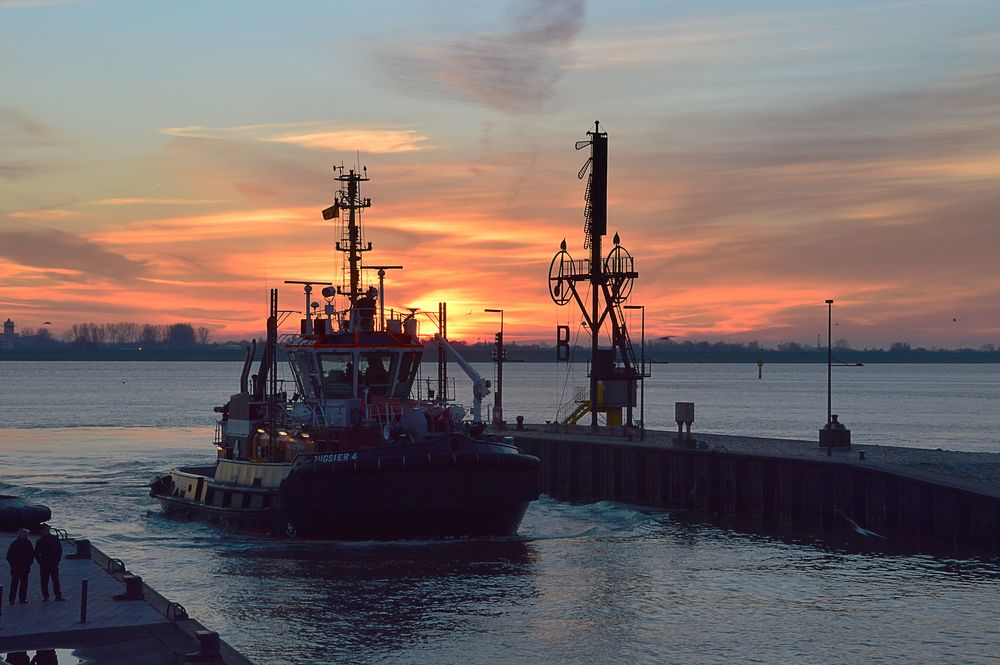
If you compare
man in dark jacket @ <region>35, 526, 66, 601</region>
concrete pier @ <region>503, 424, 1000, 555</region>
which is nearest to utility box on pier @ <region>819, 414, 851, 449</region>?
concrete pier @ <region>503, 424, 1000, 555</region>

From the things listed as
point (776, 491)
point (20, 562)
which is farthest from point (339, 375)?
point (20, 562)

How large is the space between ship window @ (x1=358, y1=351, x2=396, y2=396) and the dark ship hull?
421 centimetres

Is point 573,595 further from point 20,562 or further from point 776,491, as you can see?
point 776,491

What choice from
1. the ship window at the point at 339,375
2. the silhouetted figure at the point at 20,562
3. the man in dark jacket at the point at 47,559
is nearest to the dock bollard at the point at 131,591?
the man in dark jacket at the point at 47,559

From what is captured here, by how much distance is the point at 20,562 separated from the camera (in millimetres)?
22797

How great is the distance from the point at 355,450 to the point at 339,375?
5231 millimetres

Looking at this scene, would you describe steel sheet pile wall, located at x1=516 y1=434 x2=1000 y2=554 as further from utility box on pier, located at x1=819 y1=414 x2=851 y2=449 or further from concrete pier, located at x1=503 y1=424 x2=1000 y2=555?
utility box on pier, located at x1=819 y1=414 x2=851 y2=449

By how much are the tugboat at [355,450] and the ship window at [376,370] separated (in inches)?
1.3

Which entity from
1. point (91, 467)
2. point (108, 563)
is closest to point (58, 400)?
point (91, 467)

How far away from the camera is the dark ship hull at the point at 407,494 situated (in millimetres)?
35000

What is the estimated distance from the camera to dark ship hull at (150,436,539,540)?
35000 millimetres

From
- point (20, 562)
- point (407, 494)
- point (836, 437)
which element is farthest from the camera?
point (836, 437)

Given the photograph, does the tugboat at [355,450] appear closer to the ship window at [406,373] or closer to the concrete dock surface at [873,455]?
the ship window at [406,373]

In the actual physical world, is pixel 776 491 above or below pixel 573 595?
above
